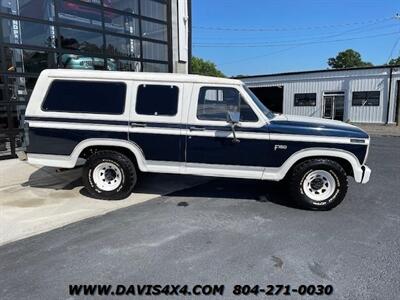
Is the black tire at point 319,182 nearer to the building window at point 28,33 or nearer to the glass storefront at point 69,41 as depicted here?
the glass storefront at point 69,41

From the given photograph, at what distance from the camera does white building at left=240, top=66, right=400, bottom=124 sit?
76.3ft

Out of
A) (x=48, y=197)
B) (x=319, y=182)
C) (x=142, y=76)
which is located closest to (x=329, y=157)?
(x=319, y=182)

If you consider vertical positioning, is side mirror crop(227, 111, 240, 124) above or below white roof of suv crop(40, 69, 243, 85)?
below

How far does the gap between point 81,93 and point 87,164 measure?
1191 millimetres

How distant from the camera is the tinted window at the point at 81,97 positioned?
570 centimetres

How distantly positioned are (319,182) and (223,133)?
171 centimetres

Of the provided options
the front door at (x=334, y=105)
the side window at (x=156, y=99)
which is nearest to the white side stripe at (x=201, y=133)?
the side window at (x=156, y=99)

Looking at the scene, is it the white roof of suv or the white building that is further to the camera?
the white building

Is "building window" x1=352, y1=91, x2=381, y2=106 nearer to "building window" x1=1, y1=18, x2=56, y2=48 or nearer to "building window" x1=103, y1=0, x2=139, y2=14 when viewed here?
"building window" x1=103, y1=0, x2=139, y2=14

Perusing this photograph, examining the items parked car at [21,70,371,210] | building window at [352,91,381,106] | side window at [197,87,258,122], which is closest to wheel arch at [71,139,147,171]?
parked car at [21,70,371,210]

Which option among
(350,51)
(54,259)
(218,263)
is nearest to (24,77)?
(54,259)

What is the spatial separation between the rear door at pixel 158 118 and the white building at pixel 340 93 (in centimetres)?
2202

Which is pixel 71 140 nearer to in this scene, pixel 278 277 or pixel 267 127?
pixel 267 127

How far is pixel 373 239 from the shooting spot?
432cm
